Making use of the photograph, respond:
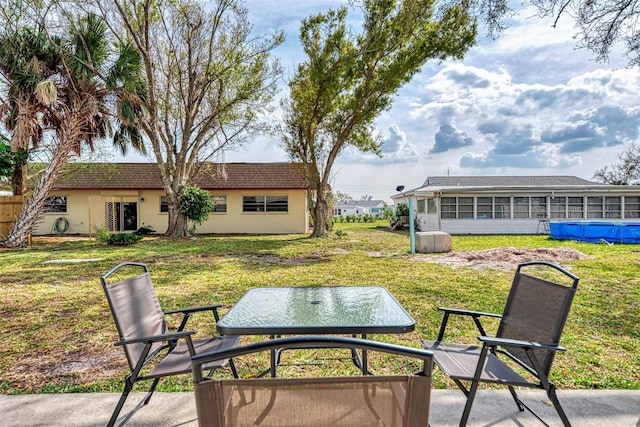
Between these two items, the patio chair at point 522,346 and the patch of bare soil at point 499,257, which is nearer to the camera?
the patio chair at point 522,346

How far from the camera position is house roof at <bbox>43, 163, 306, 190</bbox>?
20.3 metres

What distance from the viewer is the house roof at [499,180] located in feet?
93.5

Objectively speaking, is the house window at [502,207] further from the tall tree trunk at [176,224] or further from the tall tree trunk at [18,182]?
the tall tree trunk at [18,182]

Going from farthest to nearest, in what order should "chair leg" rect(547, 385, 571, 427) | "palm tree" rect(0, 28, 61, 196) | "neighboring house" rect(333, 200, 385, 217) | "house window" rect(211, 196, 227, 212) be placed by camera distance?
"neighboring house" rect(333, 200, 385, 217) → "house window" rect(211, 196, 227, 212) → "palm tree" rect(0, 28, 61, 196) → "chair leg" rect(547, 385, 571, 427)

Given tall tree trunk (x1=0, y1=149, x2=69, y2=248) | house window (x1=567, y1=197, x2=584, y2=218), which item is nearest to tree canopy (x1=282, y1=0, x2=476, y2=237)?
tall tree trunk (x1=0, y1=149, x2=69, y2=248)

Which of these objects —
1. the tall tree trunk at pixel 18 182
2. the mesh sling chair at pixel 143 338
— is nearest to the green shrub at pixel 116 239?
the tall tree trunk at pixel 18 182

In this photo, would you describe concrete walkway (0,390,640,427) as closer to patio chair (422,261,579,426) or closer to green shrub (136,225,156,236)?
patio chair (422,261,579,426)

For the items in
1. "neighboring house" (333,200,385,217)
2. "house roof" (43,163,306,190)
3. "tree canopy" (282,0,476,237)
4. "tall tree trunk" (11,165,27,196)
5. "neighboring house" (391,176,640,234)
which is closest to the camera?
"tree canopy" (282,0,476,237)

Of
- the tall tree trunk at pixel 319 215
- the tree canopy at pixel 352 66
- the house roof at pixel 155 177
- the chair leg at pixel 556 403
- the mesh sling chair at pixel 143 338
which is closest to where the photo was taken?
the chair leg at pixel 556 403

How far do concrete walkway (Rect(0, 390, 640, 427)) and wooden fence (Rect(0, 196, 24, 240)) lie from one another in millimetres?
15479

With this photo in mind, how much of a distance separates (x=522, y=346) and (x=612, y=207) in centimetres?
2419

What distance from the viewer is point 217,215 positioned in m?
21.1

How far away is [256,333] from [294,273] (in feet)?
20.7

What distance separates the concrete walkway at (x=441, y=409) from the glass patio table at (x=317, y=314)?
0.72 meters
